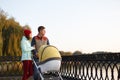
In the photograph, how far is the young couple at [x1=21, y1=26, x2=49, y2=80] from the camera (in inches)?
398

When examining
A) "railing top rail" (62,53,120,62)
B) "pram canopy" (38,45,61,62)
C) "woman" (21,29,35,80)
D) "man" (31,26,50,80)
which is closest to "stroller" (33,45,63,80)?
"pram canopy" (38,45,61,62)

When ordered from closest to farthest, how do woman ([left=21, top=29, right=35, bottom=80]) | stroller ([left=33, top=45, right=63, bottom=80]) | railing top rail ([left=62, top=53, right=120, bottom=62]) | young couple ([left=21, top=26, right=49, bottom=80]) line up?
stroller ([left=33, top=45, right=63, bottom=80]) → railing top rail ([left=62, top=53, right=120, bottom=62]) → young couple ([left=21, top=26, right=49, bottom=80]) → woman ([left=21, top=29, right=35, bottom=80])

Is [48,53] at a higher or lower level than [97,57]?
higher

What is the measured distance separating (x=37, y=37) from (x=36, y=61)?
0.70m

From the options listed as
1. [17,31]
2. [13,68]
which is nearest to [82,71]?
[13,68]

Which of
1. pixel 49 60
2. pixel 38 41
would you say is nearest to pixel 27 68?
pixel 38 41

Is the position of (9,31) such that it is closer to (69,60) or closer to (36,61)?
(69,60)

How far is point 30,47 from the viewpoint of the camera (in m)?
10.3

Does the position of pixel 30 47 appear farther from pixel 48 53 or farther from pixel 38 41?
pixel 48 53

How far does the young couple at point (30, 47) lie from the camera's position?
10116mm

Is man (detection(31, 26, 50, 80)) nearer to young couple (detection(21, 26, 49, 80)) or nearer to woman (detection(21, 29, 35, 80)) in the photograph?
young couple (detection(21, 26, 49, 80))

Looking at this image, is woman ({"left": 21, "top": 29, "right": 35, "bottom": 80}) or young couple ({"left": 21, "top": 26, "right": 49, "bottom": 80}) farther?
woman ({"left": 21, "top": 29, "right": 35, "bottom": 80})

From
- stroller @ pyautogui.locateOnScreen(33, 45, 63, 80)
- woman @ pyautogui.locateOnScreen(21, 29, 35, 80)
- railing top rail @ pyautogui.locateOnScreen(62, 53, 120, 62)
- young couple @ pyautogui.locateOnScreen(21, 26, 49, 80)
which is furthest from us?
woman @ pyautogui.locateOnScreen(21, 29, 35, 80)

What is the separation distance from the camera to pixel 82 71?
13.8 metres
